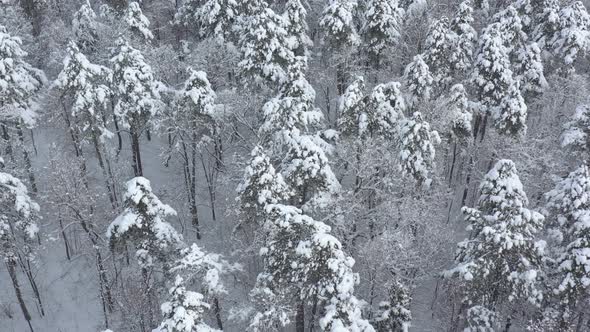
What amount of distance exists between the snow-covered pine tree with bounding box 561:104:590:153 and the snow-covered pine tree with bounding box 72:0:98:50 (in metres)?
33.7

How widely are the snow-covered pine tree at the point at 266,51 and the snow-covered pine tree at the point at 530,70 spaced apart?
16.4 m

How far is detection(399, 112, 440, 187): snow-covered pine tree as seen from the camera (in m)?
26.3

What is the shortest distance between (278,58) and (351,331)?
17027 mm

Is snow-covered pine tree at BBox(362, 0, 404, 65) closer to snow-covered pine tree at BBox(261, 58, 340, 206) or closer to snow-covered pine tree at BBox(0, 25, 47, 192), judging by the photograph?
snow-covered pine tree at BBox(261, 58, 340, 206)

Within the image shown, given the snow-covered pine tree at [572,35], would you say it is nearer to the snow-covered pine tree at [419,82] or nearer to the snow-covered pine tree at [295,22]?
the snow-covered pine tree at [419,82]

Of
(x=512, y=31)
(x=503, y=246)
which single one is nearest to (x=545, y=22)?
(x=512, y=31)

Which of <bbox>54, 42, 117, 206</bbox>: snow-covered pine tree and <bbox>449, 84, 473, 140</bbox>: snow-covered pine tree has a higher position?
<bbox>54, 42, 117, 206</bbox>: snow-covered pine tree

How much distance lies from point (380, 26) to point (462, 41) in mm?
5650

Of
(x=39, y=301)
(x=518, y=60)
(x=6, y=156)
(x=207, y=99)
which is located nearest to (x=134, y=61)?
(x=207, y=99)

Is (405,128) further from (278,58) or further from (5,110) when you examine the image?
(5,110)

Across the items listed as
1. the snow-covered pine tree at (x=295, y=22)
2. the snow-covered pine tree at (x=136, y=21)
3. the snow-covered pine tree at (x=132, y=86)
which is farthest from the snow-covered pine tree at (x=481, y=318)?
the snow-covered pine tree at (x=136, y=21)

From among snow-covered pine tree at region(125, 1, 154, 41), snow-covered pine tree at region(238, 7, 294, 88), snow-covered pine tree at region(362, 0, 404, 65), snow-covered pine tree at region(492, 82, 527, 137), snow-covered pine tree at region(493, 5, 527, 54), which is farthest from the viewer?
snow-covered pine tree at region(125, 1, 154, 41)

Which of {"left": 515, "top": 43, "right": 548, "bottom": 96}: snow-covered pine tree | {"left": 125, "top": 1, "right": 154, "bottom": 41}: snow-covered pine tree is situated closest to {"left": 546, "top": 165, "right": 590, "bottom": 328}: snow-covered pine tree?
{"left": 515, "top": 43, "right": 548, "bottom": 96}: snow-covered pine tree

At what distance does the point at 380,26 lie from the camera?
34.6 meters
